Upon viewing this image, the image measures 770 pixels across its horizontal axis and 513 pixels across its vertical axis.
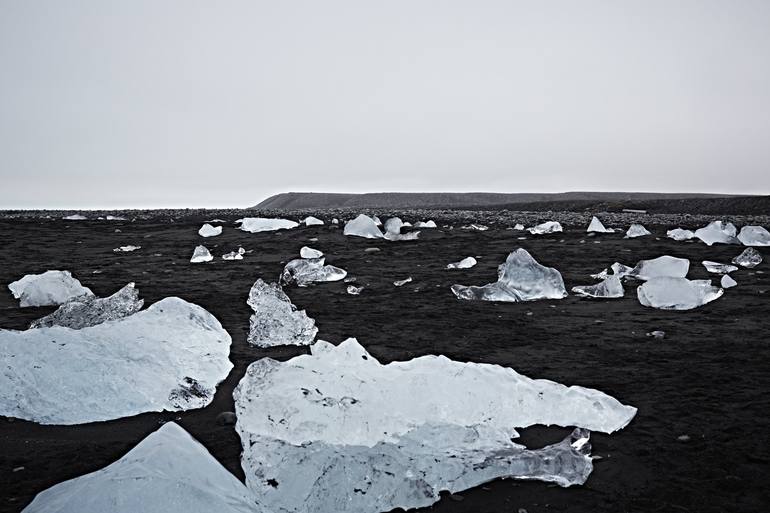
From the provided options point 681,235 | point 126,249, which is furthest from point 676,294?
point 126,249

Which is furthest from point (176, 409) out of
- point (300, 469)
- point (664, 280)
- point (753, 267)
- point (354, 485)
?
point (753, 267)

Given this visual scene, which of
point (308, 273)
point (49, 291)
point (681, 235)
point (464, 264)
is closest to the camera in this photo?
point (49, 291)

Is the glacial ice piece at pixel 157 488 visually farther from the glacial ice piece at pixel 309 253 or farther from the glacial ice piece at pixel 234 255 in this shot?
the glacial ice piece at pixel 234 255

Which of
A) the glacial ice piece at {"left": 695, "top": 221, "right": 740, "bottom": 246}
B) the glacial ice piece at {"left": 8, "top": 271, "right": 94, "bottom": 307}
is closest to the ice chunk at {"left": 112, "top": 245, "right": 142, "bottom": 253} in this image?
the glacial ice piece at {"left": 8, "top": 271, "right": 94, "bottom": 307}

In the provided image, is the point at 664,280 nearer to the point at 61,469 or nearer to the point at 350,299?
the point at 350,299

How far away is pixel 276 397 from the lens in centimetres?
231

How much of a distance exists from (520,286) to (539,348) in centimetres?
154

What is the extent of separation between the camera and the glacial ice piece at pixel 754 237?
7691 millimetres

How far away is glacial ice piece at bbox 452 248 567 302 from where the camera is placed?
498 centimetres

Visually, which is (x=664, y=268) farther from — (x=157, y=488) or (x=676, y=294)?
(x=157, y=488)

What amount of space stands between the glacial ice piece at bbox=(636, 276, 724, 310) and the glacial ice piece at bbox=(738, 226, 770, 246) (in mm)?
3686

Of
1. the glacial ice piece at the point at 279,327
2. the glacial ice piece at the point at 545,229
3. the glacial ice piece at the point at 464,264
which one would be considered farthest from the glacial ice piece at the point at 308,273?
the glacial ice piece at the point at 545,229

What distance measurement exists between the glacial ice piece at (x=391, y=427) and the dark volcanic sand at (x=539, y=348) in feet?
0.28

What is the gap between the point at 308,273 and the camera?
19.3 ft
